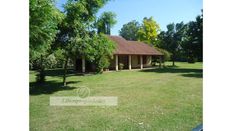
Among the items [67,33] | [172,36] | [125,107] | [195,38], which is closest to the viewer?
[195,38]

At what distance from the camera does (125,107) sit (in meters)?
4.82

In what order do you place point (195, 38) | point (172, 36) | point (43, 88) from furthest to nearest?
1. point (43, 88)
2. point (172, 36)
3. point (195, 38)

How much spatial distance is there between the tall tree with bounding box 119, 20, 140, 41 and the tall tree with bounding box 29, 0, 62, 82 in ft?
3.44

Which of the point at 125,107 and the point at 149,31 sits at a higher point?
the point at 149,31

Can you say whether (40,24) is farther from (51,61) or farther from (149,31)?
(149,31)

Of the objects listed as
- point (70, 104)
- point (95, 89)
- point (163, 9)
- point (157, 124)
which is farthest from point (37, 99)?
point (163, 9)

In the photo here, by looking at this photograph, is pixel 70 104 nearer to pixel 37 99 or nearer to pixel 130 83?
pixel 37 99

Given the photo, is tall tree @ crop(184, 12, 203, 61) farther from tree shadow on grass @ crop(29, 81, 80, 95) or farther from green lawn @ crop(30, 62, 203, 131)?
tree shadow on grass @ crop(29, 81, 80, 95)

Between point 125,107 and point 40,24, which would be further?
point 125,107

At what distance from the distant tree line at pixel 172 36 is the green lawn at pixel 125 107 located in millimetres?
165

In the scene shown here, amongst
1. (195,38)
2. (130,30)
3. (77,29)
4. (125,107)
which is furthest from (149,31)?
(77,29)

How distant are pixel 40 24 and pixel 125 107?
198cm

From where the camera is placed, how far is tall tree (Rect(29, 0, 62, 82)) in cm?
377

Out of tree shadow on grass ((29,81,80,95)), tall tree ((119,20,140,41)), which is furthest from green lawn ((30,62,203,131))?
tall tree ((119,20,140,41))
